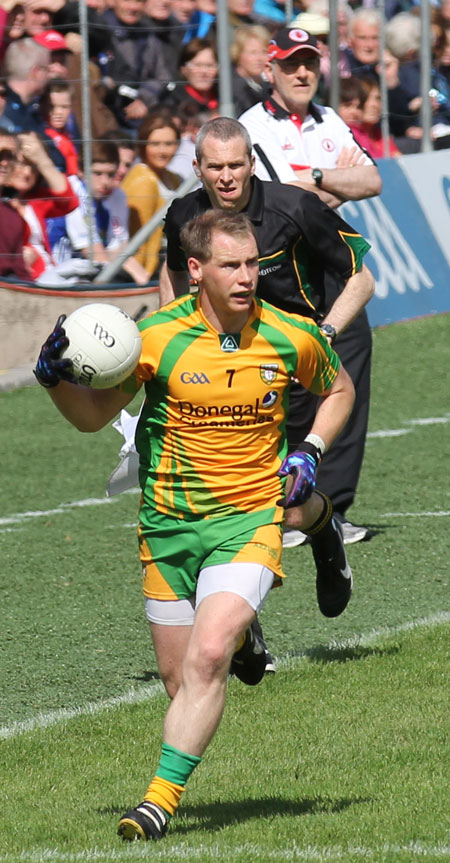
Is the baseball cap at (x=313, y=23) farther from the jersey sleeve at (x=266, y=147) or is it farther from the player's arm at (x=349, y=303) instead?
the player's arm at (x=349, y=303)

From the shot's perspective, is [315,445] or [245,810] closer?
[245,810]

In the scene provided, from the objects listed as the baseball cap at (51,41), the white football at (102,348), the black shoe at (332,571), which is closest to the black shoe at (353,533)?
the black shoe at (332,571)

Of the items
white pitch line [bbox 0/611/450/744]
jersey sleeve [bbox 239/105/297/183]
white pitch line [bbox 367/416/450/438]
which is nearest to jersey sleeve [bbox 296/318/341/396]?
white pitch line [bbox 0/611/450/744]

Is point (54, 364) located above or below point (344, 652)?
above

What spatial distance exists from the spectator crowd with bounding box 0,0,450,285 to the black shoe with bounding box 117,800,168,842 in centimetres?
880

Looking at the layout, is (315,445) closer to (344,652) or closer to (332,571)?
(332,571)

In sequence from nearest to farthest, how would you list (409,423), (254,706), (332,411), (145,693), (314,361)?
1. (314,361)
2. (332,411)
3. (254,706)
4. (145,693)
5. (409,423)

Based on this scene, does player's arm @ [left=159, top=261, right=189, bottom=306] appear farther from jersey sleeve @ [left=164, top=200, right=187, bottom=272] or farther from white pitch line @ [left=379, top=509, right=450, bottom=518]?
white pitch line @ [left=379, top=509, right=450, bottom=518]

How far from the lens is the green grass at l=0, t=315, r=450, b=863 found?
434 cm

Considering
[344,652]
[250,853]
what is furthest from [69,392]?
[344,652]

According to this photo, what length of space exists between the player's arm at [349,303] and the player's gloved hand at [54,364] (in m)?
1.85

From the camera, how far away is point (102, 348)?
4535mm

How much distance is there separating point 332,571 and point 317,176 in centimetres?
199

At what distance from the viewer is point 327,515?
5.79 m
